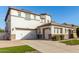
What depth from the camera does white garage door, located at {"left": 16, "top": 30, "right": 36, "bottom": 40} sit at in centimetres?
618

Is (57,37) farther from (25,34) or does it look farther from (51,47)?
(25,34)

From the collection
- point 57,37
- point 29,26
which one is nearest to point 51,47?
point 57,37

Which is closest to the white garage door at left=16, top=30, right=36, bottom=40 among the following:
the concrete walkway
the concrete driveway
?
the concrete walkway

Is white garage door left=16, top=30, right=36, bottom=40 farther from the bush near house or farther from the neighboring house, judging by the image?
the bush near house

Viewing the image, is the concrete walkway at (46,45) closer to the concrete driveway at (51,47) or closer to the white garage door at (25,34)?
→ the concrete driveway at (51,47)

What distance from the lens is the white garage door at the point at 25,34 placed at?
6.18 meters

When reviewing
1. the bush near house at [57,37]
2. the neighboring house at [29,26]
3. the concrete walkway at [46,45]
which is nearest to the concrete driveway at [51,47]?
the concrete walkway at [46,45]

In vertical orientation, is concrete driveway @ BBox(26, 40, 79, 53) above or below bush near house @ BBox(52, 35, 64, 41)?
below

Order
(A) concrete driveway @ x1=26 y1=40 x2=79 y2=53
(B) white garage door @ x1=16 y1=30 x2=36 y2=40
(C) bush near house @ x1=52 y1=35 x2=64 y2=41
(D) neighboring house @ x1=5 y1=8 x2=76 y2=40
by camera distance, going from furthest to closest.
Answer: (B) white garage door @ x1=16 y1=30 x2=36 y2=40 < (C) bush near house @ x1=52 y1=35 x2=64 y2=41 < (D) neighboring house @ x1=5 y1=8 x2=76 y2=40 < (A) concrete driveway @ x1=26 y1=40 x2=79 y2=53

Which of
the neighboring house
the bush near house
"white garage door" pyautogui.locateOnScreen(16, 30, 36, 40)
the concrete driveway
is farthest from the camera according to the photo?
"white garage door" pyautogui.locateOnScreen(16, 30, 36, 40)

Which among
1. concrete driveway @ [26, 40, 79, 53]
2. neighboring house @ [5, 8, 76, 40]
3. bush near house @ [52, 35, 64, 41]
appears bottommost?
concrete driveway @ [26, 40, 79, 53]

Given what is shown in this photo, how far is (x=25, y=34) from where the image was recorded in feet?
21.8

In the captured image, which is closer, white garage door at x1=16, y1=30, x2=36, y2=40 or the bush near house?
the bush near house
